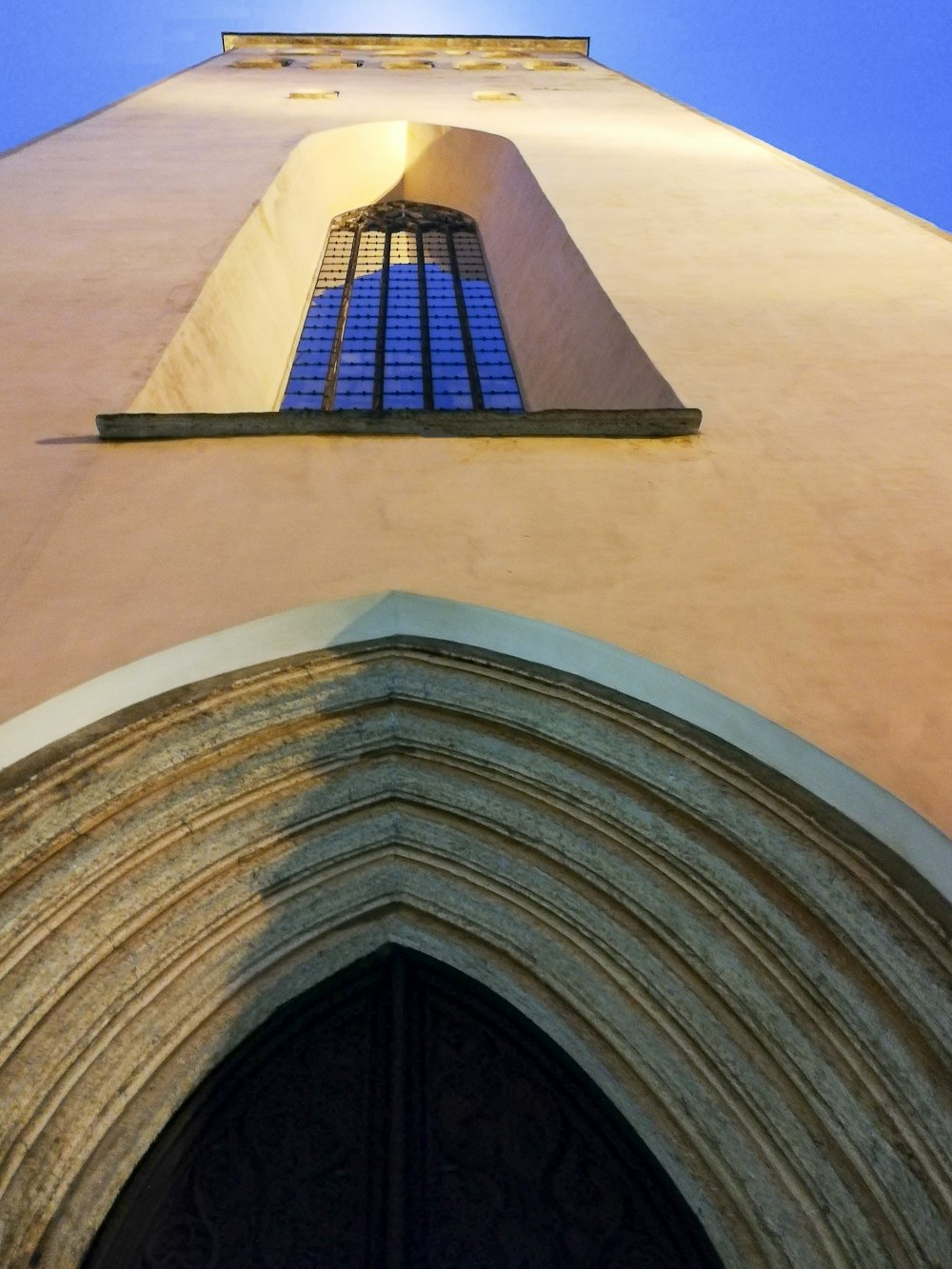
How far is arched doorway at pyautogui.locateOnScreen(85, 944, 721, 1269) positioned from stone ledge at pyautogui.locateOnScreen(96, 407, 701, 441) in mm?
2051

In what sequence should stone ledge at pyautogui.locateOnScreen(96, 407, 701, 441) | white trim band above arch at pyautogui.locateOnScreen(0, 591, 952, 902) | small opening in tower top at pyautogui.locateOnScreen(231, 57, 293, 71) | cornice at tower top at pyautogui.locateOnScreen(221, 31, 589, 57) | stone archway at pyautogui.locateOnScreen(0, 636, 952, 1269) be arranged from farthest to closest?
1. cornice at tower top at pyautogui.locateOnScreen(221, 31, 589, 57)
2. small opening in tower top at pyautogui.locateOnScreen(231, 57, 293, 71)
3. stone ledge at pyautogui.locateOnScreen(96, 407, 701, 441)
4. white trim band above arch at pyautogui.locateOnScreen(0, 591, 952, 902)
5. stone archway at pyautogui.locateOnScreen(0, 636, 952, 1269)

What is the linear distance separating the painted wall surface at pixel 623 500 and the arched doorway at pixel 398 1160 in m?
1.27

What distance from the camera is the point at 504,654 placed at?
2.74 meters

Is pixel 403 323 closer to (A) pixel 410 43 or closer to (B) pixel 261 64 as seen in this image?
(B) pixel 261 64

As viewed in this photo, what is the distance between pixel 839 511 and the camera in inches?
124

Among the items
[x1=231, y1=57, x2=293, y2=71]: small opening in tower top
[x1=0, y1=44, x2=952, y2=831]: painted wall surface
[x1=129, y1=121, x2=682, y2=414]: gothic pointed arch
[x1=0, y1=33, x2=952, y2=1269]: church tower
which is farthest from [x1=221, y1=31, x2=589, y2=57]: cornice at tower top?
[x1=0, y1=33, x2=952, y2=1269]: church tower

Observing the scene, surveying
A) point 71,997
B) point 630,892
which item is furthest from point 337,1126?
point 630,892

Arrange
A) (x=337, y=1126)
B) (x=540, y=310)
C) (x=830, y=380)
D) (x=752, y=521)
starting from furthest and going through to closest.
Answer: (x=540, y=310)
(x=830, y=380)
(x=752, y=521)
(x=337, y=1126)

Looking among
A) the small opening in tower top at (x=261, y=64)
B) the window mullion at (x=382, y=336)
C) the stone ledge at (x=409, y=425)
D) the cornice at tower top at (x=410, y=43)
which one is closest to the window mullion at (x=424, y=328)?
the window mullion at (x=382, y=336)

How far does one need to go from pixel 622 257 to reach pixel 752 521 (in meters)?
3.01

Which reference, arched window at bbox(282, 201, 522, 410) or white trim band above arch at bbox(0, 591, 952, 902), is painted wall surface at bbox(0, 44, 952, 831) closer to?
white trim band above arch at bbox(0, 591, 952, 902)

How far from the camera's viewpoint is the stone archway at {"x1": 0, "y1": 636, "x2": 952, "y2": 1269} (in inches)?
82.0

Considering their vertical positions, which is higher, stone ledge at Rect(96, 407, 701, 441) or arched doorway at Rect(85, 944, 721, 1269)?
stone ledge at Rect(96, 407, 701, 441)

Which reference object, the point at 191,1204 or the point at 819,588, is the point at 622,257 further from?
the point at 191,1204
